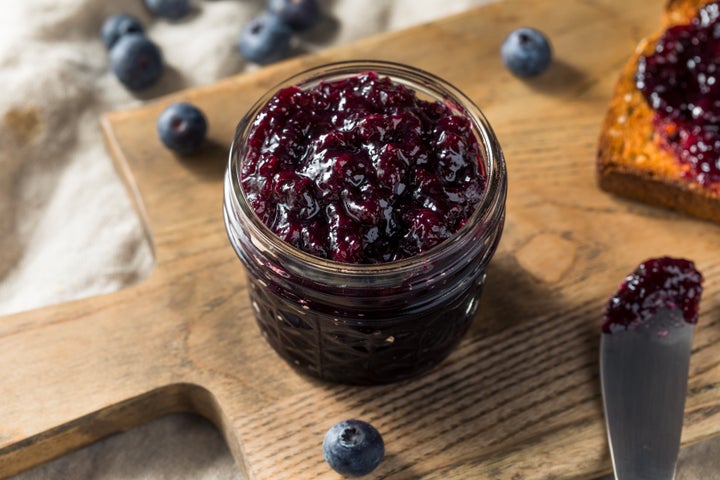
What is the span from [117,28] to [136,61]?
0.24 m

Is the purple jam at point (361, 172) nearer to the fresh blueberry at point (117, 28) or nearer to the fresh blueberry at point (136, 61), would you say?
the fresh blueberry at point (136, 61)

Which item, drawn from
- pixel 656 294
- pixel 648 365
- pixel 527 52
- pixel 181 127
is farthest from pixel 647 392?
pixel 181 127

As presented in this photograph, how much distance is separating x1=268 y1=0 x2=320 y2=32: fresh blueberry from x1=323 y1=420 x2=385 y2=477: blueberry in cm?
196

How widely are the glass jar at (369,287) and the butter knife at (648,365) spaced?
446mm

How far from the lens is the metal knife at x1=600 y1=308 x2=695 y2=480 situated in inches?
96.8

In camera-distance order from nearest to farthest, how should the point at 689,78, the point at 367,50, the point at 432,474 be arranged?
1. the point at 432,474
2. the point at 689,78
3. the point at 367,50

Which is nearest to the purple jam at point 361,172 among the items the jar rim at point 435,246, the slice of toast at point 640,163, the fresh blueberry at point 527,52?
the jar rim at point 435,246

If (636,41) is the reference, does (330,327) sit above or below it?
below

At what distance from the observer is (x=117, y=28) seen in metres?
3.73

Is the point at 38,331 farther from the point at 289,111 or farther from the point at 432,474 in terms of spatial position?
the point at 432,474

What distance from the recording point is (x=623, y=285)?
2.73 metres

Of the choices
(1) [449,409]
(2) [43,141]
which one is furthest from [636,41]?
(2) [43,141]

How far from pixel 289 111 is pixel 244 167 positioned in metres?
0.19

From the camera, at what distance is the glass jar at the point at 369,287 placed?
217cm
